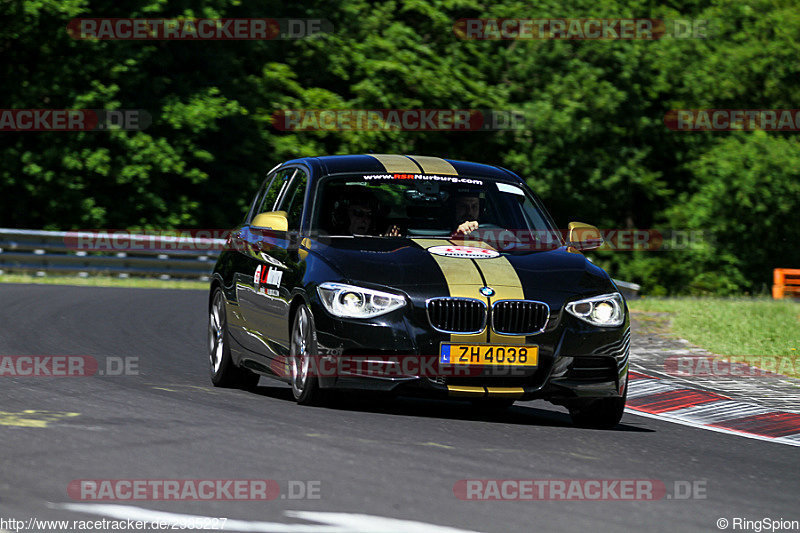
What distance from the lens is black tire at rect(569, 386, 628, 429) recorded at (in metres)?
9.45

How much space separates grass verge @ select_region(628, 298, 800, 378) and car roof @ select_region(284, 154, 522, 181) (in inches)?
151

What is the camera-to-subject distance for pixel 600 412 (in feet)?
31.3

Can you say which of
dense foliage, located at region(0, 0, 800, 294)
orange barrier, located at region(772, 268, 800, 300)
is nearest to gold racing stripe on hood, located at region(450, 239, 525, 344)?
dense foliage, located at region(0, 0, 800, 294)

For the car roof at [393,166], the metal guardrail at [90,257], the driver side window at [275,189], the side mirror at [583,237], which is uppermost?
the car roof at [393,166]

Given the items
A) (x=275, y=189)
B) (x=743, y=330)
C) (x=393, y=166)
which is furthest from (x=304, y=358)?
(x=743, y=330)

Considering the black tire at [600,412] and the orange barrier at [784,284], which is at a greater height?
the black tire at [600,412]

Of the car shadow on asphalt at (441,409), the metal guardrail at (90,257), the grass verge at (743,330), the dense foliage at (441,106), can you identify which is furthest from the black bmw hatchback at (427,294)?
the dense foliage at (441,106)

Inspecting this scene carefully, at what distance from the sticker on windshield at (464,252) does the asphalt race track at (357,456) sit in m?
1.04

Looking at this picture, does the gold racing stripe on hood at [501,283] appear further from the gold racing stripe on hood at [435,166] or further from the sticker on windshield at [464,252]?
the gold racing stripe on hood at [435,166]

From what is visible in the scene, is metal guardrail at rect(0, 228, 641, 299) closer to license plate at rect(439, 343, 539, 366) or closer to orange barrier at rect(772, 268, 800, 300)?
orange barrier at rect(772, 268, 800, 300)

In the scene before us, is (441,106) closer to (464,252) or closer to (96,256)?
(96,256)

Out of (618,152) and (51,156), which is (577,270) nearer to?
(51,156)

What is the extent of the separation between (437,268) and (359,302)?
562 mm

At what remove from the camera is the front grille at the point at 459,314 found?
8836 millimetres
